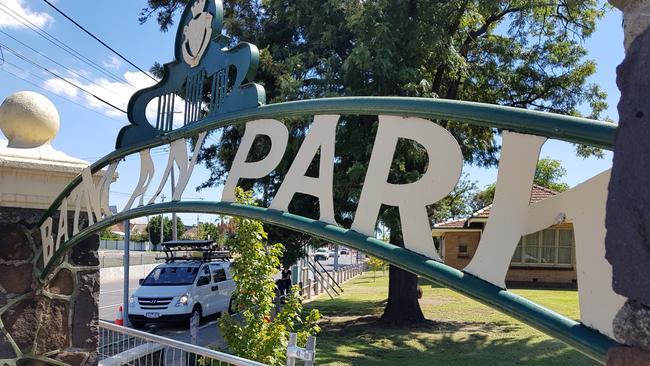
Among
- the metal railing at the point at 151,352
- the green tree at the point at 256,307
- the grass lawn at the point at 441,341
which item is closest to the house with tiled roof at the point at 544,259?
the grass lawn at the point at 441,341

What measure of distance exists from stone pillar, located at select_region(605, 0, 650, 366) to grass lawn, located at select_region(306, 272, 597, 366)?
27.3ft

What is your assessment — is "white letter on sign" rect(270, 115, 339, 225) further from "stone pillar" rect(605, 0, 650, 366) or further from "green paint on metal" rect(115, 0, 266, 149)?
"stone pillar" rect(605, 0, 650, 366)

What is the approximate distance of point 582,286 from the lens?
151 centimetres

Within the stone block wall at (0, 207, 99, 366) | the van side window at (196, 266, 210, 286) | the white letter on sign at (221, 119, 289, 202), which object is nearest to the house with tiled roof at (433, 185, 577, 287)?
the van side window at (196, 266, 210, 286)

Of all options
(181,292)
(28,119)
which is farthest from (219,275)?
(28,119)

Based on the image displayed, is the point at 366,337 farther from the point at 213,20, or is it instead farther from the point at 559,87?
Answer: the point at 213,20

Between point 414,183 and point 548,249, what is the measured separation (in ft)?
80.5

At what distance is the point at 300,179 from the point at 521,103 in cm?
1240

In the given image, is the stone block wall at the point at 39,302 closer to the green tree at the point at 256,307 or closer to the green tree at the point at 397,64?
the green tree at the point at 256,307

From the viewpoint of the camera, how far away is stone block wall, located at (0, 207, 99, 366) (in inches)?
140

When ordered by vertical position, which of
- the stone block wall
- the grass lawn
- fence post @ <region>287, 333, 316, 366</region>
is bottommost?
the grass lawn

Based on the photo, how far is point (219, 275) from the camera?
16078mm

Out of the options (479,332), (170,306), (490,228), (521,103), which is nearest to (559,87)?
(521,103)

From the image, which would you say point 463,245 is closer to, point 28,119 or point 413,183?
point 28,119
